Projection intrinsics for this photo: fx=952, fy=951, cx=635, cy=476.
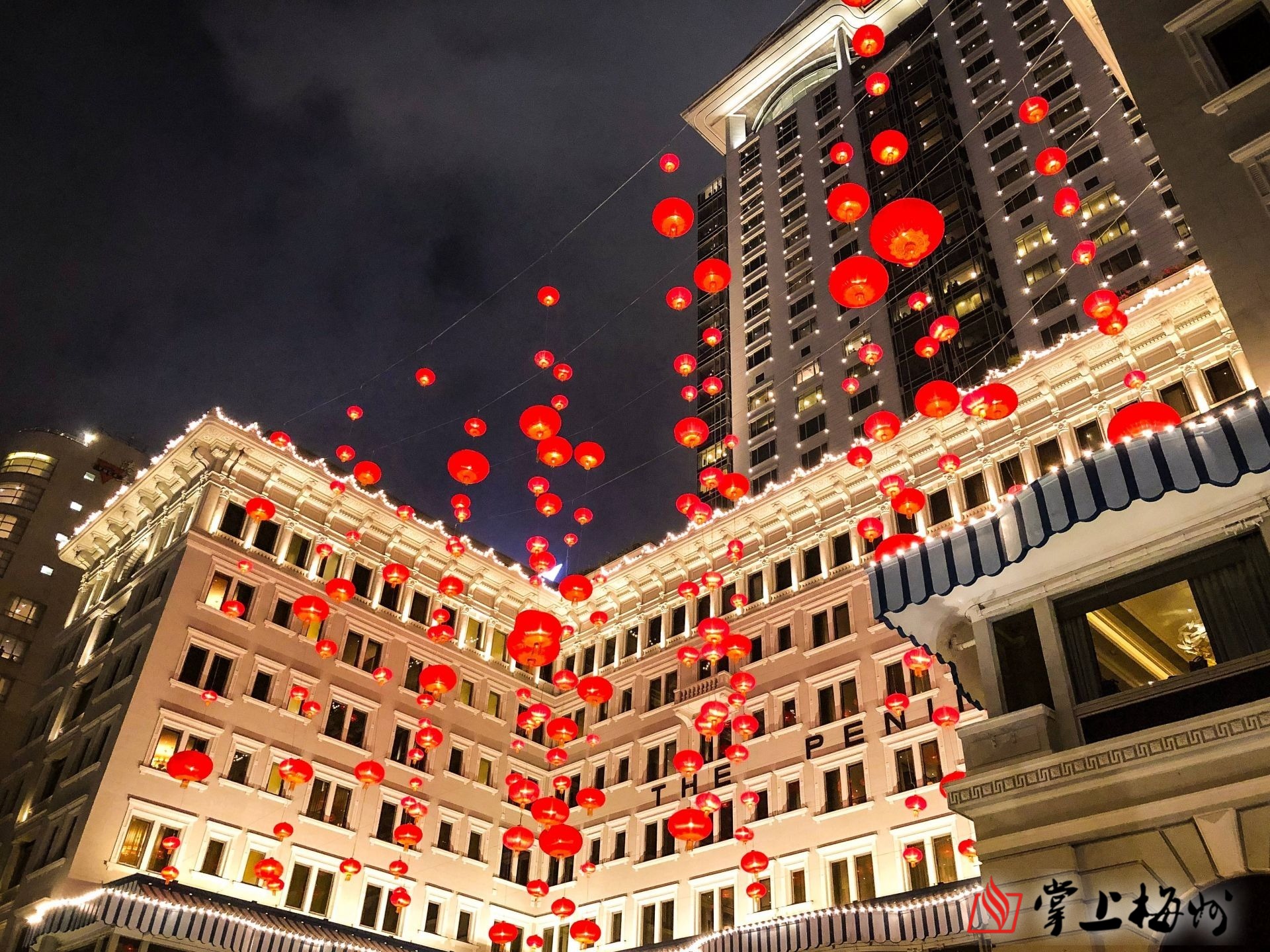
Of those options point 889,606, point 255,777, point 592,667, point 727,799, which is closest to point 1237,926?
point 889,606

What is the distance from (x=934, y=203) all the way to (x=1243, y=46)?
4099 cm

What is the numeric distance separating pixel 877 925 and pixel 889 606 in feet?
41.2

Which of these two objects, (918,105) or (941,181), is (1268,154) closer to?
(941,181)

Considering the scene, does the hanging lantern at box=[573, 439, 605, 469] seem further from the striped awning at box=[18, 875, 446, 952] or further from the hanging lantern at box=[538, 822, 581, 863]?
the striped awning at box=[18, 875, 446, 952]

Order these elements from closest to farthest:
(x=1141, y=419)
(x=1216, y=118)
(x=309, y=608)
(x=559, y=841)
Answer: (x=1141, y=419)
(x=1216, y=118)
(x=559, y=841)
(x=309, y=608)

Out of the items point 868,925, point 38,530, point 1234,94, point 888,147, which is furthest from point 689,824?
point 38,530

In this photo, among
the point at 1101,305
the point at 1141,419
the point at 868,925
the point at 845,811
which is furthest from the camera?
the point at 845,811

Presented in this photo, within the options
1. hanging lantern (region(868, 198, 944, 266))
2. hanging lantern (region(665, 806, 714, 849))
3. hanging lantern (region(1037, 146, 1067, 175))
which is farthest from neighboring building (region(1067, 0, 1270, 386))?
hanging lantern (region(665, 806, 714, 849))

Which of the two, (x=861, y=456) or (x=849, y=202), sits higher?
(x=861, y=456)

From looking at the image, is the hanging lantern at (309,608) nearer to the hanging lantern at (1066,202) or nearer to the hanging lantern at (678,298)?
the hanging lantern at (678,298)

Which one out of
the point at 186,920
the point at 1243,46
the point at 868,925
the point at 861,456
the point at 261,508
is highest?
the point at 861,456

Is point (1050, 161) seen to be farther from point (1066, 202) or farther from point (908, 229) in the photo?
point (908, 229)

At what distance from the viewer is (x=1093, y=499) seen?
31.3 ft

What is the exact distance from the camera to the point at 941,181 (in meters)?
51.1
